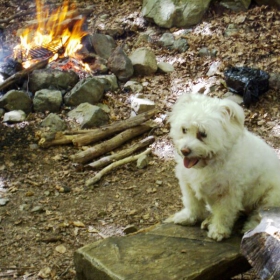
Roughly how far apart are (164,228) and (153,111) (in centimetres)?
326

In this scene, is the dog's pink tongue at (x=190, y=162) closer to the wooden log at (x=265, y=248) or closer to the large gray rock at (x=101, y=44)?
the wooden log at (x=265, y=248)

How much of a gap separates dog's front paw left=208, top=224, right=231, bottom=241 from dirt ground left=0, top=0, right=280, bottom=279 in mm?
574

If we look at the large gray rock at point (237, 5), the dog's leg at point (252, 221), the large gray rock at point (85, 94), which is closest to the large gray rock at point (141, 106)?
the large gray rock at point (85, 94)

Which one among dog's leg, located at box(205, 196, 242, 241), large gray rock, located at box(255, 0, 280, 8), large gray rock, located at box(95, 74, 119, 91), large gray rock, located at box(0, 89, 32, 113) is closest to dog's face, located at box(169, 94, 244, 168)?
dog's leg, located at box(205, 196, 242, 241)

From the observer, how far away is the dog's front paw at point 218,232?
389 cm

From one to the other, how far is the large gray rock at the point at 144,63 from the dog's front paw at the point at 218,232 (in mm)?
4878

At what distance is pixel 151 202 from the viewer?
A: 5.62 meters

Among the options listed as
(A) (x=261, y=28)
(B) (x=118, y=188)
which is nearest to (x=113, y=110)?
(B) (x=118, y=188)

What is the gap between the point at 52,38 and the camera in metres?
9.03

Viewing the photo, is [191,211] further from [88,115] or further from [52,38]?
[52,38]

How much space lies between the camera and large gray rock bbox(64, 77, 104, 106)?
7.57 metres

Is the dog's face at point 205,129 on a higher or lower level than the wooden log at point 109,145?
higher

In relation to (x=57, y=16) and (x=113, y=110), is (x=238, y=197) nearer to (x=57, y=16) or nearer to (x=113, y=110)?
(x=113, y=110)

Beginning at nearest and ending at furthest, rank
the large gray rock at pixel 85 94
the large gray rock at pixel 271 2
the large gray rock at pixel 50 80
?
the large gray rock at pixel 85 94 < the large gray rock at pixel 50 80 < the large gray rock at pixel 271 2
